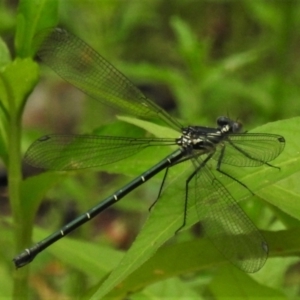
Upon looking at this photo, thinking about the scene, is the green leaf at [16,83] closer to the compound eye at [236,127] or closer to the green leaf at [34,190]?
the green leaf at [34,190]

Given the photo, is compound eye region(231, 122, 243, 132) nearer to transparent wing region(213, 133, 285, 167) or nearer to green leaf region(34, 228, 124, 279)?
transparent wing region(213, 133, 285, 167)

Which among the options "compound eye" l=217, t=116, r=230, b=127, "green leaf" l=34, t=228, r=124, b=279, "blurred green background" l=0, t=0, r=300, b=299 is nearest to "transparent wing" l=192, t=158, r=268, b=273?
"blurred green background" l=0, t=0, r=300, b=299

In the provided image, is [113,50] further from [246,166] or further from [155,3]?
[246,166]

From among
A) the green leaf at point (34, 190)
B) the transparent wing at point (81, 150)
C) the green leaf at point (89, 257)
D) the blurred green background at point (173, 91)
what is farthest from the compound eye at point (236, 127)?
the green leaf at point (34, 190)

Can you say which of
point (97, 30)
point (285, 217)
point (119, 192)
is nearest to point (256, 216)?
point (285, 217)

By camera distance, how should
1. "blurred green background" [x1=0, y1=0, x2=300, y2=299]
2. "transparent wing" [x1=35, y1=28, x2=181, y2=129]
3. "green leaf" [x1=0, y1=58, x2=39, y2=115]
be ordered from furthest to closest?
"blurred green background" [x1=0, y1=0, x2=300, y2=299], "transparent wing" [x1=35, y1=28, x2=181, y2=129], "green leaf" [x1=0, y1=58, x2=39, y2=115]

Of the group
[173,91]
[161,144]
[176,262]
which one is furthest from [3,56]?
[173,91]
